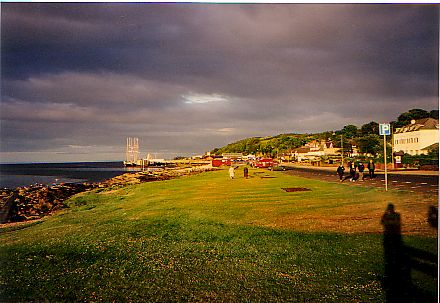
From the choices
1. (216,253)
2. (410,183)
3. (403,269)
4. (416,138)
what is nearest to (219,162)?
(416,138)

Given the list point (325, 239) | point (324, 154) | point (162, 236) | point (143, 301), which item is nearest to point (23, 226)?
point (162, 236)

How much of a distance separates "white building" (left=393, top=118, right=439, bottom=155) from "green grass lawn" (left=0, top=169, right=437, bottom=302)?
21.7 metres

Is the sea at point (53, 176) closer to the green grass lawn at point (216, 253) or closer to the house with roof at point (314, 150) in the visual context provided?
the green grass lawn at point (216, 253)

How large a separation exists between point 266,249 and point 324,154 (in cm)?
4479

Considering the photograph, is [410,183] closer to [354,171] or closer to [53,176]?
[354,171]

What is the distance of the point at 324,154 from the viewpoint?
48.8 metres

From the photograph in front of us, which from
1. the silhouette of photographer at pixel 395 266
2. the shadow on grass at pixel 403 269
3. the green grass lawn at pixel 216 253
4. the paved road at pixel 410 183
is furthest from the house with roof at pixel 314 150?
the shadow on grass at pixel 403 269

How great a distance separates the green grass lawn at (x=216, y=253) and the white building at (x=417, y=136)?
2171 cm

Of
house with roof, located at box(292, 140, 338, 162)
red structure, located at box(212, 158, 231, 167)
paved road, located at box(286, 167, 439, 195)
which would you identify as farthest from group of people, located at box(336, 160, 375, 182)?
house with roof, located at box(292, 140, 338, 162)

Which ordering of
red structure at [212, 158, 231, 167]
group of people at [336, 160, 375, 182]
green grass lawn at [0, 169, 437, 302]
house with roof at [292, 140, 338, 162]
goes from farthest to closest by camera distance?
house with roof at [292, 140, 338, 162] < red structure at [212, 158, 231, 167] < group of people at [336, 160, 375, 182] < green grass lawn at [0, 169, 437, 302]

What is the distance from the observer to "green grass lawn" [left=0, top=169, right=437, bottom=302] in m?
5.27

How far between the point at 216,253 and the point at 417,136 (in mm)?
32363

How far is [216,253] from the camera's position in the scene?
22.7 ft

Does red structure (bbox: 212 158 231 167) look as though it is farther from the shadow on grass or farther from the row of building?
the shadow on grass
